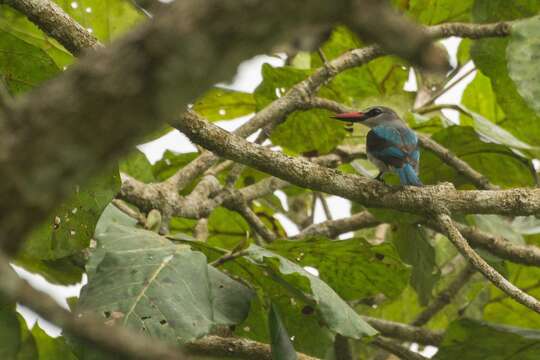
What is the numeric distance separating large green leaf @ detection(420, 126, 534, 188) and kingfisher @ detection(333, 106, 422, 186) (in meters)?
0.10

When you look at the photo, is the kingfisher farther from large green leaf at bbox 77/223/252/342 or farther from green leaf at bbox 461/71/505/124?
large green leaf at bbox 77/223/252/342

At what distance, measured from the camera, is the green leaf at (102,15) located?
4.38m

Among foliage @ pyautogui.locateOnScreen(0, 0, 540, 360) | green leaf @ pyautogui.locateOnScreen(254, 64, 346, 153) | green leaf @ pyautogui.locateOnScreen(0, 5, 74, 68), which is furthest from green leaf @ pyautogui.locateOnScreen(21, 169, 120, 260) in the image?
green leaf @ pyautogui.locateOnScreen(254, 64, 346, 153)

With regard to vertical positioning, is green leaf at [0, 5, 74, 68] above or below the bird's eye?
below

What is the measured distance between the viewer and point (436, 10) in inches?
194

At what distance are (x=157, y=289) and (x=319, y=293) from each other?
524mm

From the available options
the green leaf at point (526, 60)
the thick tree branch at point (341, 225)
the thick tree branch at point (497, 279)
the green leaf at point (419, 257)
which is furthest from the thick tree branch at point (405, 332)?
the thick tree branch at point (497, 279)

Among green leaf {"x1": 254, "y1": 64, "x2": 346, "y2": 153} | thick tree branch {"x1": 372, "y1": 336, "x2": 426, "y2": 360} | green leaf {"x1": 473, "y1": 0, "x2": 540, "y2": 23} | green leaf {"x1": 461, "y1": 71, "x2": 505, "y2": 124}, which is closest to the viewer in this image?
thick tree branch {"x1": 372, "y1": 336, "x2": 426, "y2": 360}

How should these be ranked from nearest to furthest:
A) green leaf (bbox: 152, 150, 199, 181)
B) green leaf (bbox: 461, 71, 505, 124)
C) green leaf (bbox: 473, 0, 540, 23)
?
green leaf (bbox: 473, 0, 540, 23) → green leaf (bbox: 152, 150, 199, 181) → green leaf (bbox: 461, 71, 505, 124)

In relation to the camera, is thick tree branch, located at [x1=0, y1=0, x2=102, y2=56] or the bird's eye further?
the bird's eye

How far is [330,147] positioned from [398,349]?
1.28 metres

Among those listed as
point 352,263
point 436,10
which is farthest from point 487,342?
point 436,10

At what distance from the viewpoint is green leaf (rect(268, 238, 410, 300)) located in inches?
132

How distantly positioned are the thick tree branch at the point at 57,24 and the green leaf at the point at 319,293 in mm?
837
